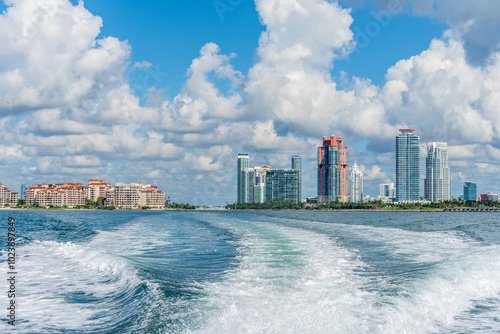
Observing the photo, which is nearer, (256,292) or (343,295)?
(343,295)

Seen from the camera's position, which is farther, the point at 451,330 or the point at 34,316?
the point at 34,316

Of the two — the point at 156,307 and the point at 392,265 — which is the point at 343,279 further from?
the point at 156,307

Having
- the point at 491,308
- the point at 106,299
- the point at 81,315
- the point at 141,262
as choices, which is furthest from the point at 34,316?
the point at 491,308

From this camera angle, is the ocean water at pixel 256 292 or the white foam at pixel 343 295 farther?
the ocean water at pixel 256 292

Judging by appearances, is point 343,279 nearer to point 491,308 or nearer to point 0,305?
point 491,308

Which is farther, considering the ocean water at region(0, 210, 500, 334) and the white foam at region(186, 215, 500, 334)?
the ocean water at region(0, 210, 500, 334)

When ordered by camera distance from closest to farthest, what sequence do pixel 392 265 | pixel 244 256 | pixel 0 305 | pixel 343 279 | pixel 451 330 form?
pixel 451 330, pixel 0 305, pixel 343 279, pixel 392 265, pixel 244 256

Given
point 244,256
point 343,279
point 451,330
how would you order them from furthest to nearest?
point 244,256 → point 343,279 → point 451,330

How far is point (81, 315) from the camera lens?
11.5 m

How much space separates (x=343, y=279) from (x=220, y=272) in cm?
459

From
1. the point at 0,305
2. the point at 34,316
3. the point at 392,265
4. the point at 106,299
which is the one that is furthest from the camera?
the point at 392,265

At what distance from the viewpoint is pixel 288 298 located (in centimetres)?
1248

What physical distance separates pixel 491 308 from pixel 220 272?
9038 mm

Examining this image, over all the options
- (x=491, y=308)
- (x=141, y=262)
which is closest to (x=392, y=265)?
(x=491, y=308)
